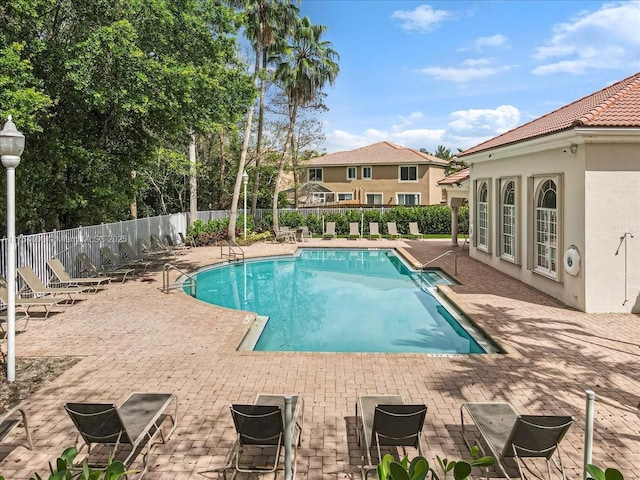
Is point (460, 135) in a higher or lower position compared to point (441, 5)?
higher

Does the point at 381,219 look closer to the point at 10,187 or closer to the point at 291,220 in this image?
the point at 291,220

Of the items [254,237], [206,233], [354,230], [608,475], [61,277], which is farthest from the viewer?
[354,230]

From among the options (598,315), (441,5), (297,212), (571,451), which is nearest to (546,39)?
(441,5)

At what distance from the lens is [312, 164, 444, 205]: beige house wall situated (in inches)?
1784

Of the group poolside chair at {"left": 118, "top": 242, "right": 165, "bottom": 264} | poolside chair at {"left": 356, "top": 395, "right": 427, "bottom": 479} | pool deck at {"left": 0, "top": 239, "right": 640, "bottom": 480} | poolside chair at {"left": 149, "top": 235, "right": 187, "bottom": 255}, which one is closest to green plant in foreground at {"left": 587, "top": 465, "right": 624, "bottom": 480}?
poolside chair at {"left": 356, "top": 395, "right": 427, "bottom": 479}

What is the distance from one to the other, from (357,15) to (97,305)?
1410 cm

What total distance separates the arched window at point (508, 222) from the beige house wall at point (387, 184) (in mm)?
27812

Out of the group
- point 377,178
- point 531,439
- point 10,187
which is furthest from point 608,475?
point 377,178

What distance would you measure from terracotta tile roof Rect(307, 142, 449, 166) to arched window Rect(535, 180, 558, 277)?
1233 inches

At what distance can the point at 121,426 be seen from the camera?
15.6 feet

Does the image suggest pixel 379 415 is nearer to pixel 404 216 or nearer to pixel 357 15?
pixel 357 15

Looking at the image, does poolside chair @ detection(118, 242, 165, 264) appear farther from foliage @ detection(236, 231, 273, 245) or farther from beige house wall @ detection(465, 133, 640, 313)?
Result: beige house wall @ detection(465, 133, 640, 313)

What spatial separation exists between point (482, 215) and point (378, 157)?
2741 cm

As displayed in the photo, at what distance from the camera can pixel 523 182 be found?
49.5 ft
